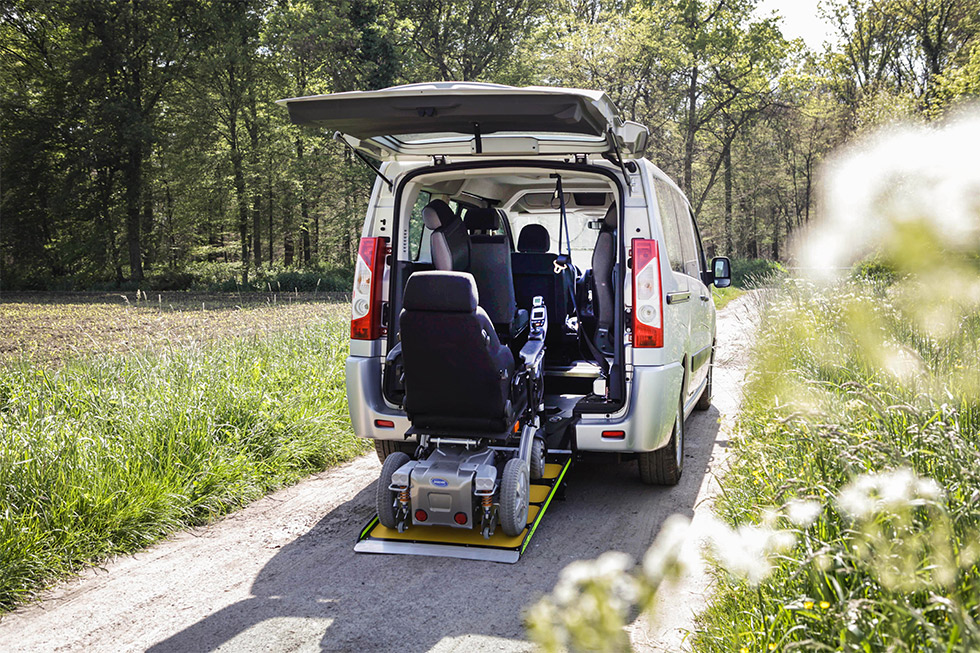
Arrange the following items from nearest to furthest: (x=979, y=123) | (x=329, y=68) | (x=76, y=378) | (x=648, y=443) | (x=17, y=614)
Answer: (x=17, y=614)
(x=979, y=123)
(x=648, y=443)
(x=76, y=378)
(x=329, y=68)

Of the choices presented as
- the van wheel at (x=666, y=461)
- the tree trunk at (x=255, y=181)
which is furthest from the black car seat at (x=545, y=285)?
the tree trunk at (x=255, y=181)

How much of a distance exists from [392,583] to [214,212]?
35.4m

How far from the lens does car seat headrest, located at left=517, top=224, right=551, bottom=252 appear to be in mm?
6465

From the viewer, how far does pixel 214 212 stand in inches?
1426

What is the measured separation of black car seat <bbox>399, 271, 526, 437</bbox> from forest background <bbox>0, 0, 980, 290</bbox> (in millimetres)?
24141

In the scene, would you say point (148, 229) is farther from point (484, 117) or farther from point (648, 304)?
point (648, 304)

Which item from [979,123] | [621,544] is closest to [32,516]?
[621,544]

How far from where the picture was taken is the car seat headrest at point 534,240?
21.2ft

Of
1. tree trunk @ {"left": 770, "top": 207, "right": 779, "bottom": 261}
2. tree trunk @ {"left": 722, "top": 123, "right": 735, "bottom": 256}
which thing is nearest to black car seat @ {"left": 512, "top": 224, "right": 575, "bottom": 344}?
tree trunk @ {"left": 722, "top": 123, "right": 735, "bottom": 256}

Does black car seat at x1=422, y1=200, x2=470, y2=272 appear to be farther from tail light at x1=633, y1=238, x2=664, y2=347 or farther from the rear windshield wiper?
tail light at x1=633, y1=238, x2=664, y2=347

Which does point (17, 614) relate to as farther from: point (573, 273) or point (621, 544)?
point (573, 273)

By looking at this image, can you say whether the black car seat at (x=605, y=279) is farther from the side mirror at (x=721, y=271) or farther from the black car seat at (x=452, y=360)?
the side mirror at (x=721, y=271)

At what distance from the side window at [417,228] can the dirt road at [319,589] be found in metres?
1.78

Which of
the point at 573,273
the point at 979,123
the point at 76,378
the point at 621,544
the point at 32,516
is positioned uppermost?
the point at 979,123
